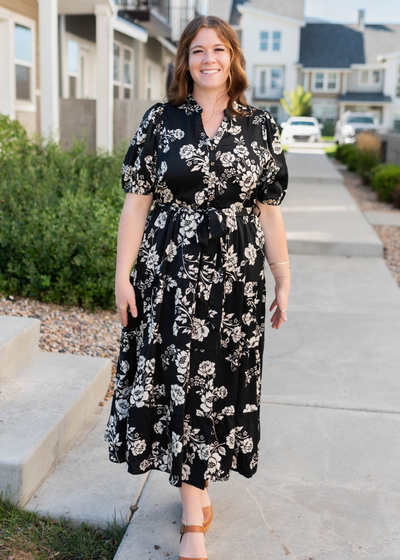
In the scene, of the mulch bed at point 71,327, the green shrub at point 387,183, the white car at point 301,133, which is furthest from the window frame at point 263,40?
the mulch bed at point 71,327

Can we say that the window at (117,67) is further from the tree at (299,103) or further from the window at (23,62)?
the tree at (299,103)

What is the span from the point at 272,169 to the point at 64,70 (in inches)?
405

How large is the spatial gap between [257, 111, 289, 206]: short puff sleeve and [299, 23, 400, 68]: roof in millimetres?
45040

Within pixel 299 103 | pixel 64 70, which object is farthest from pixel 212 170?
pixel 299 103

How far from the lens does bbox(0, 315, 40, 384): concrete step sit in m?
3.05

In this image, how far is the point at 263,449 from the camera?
117 inches

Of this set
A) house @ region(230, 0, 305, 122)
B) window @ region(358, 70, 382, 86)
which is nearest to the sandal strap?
house @ region(230, 0, 305, 122)

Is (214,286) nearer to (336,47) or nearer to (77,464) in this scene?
(77,464)

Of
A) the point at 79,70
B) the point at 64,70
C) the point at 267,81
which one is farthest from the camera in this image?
the point at 267,81

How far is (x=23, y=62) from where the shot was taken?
9562mm

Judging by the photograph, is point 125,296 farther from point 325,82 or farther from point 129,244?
point 325,82

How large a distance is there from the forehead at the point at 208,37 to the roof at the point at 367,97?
4498 cm

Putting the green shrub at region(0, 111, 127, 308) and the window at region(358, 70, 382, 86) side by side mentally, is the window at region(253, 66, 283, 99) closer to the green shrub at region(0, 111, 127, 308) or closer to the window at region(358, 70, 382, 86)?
the window at region(358, 70, 382, 86)

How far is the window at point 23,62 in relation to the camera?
9.42 metres
